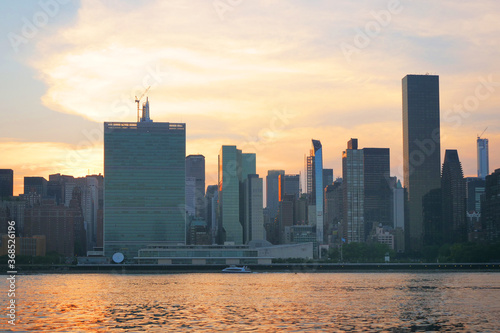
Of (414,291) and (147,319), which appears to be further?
(414,291)

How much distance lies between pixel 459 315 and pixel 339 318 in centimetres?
1814

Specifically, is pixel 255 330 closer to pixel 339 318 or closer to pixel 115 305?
pixel 339 318

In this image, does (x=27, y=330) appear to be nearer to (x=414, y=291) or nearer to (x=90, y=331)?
(x=90, y=331)

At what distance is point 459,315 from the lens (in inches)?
3920

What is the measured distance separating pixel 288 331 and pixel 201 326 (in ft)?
37.8

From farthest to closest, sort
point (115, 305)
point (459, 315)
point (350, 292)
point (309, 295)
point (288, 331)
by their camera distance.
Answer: point (350, 292) → point (309, 295) → point (115, 305) → point (459, 315) → point (288, 331)

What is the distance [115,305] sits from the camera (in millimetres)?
116875

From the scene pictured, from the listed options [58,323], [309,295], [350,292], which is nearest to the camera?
[58,323]

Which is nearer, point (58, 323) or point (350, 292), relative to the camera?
point (58, 323)

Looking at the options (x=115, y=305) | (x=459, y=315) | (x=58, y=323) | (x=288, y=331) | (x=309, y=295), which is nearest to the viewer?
(x=288, y=331)

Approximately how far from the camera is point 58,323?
9119cm

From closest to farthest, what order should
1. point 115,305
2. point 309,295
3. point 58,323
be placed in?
point 58,323 → point 115,305 → point 309,295

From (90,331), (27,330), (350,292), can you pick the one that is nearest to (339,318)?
(90,331)

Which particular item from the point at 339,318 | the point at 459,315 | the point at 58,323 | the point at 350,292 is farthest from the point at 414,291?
the point at 58,323
